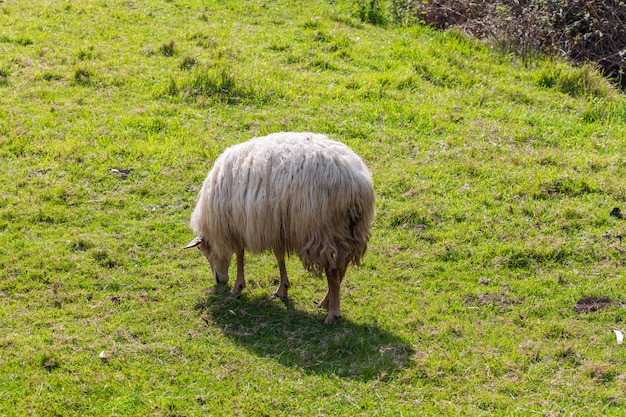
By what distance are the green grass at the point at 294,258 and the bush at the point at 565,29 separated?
61 cm

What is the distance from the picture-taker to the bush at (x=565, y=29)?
12.8 metres

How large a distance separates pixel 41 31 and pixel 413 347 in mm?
9546

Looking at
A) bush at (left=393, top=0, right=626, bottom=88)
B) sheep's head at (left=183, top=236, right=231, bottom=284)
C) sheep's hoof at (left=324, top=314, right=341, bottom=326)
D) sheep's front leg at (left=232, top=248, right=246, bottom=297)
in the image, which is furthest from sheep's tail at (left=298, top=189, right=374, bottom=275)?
bush at (left=393, top=0, right=626, bottom=88)

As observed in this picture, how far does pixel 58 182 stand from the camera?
9.48 meters

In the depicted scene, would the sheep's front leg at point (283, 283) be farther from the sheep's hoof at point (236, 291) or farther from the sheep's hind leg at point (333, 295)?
the sheep's hind leg at point (333, 295)

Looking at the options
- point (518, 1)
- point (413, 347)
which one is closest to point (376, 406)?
point (413, 347)

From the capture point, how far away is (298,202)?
267 inches

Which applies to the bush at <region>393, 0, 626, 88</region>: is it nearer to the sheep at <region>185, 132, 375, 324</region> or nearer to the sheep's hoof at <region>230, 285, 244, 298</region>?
the sheep at <region>185, 132, 375, 324</region>

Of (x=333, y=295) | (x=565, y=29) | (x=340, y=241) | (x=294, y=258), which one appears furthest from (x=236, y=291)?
(x=565, y=29)

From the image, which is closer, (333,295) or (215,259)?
(333,295)

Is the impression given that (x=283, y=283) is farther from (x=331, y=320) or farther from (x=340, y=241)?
(x=340, y=241)

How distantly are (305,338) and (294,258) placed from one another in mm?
1616

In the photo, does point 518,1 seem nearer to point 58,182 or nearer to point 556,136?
point 556,136

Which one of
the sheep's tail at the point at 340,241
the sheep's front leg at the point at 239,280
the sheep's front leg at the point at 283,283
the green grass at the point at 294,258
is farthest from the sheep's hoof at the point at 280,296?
the sheep's tail at the point at 340,241
